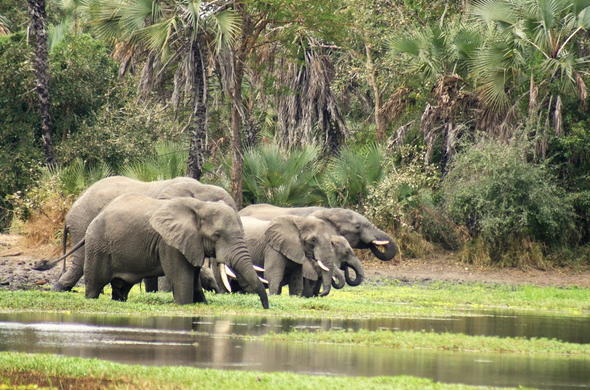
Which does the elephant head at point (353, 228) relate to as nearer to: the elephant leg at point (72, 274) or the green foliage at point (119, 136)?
the elephant leg at point (72, 274)

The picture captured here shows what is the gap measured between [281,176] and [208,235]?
556 inches

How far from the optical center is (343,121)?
44.1 meters

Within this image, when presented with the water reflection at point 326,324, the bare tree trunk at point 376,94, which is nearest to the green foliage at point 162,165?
the bare tree trunk at point 376,94

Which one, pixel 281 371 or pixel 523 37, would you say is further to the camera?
pixel 523 37

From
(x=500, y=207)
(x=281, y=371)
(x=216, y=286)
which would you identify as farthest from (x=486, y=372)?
(x=500, y=207)

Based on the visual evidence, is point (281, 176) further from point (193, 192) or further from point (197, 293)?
point (197, 293)

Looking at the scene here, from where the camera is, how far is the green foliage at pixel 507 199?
3350 centimetres

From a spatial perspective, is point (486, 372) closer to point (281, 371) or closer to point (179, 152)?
point (281, 371)

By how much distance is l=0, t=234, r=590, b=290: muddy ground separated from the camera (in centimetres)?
3250

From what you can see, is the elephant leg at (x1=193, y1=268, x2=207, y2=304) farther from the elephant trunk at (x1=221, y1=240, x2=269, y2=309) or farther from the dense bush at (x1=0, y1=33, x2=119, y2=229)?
the dense bush at (x1=0, y1=33, x2=119, y2=229)

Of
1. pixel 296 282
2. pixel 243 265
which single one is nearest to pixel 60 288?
pixel 296 282

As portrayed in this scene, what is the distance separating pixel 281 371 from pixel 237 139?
76.7ft

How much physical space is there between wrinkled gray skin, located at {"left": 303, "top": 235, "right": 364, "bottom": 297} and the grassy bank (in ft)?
1.05

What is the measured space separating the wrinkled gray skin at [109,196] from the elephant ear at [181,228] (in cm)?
300
